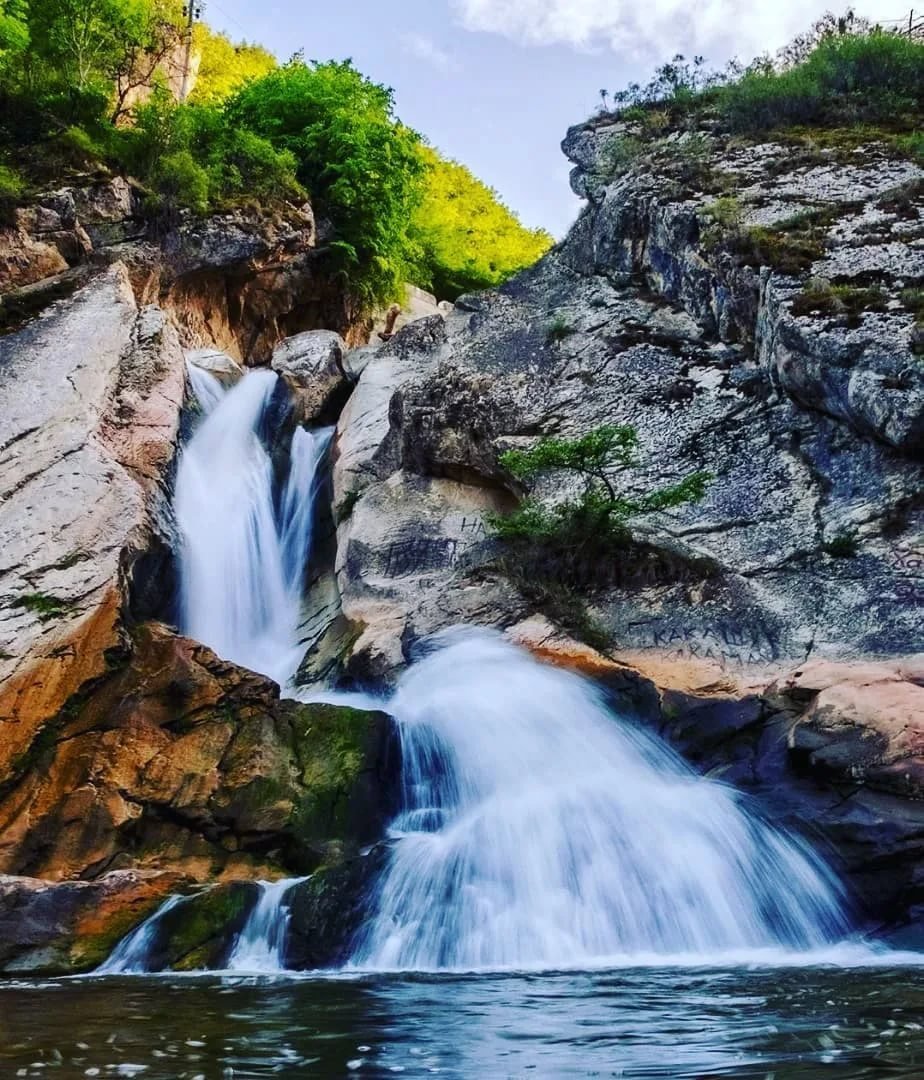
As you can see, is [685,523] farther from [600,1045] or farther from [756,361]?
[600,1045]

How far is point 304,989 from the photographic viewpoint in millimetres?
6680

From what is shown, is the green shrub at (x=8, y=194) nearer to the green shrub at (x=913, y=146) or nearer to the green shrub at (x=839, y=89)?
the green shrub at (x=839, y=89)

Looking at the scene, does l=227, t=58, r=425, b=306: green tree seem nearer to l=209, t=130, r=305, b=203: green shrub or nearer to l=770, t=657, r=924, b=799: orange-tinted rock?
l=209, t=130, r=305, b=203: green shrub

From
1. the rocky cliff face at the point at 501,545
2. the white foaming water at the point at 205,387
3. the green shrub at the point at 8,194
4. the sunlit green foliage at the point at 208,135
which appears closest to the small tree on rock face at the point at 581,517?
the rocky cliff face at the point at 501,545

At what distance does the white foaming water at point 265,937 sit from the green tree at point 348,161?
753 inches

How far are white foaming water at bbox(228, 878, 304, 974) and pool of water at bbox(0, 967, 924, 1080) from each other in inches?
30.9

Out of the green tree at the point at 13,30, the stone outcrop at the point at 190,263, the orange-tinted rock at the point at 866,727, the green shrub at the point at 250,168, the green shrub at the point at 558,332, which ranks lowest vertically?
the orange-tinted rock at the point at 866,727

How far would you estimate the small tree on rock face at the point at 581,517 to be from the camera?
13180 millimetres

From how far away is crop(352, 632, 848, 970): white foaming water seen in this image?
8180mm

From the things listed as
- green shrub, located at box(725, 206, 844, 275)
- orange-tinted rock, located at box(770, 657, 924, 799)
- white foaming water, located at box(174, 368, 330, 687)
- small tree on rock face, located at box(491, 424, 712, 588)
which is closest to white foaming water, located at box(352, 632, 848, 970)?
orange-tinted rock, located at box(770, 657, 924, 799)

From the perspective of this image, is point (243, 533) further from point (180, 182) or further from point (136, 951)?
point (180, 182)

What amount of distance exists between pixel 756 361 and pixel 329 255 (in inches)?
502

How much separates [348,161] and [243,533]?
42.1 ft

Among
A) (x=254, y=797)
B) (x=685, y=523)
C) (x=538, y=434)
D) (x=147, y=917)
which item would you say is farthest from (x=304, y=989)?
(x=538, y=434)
